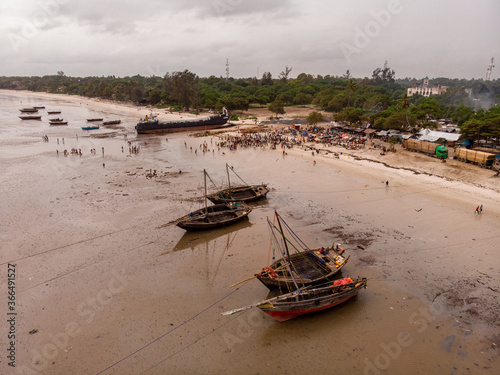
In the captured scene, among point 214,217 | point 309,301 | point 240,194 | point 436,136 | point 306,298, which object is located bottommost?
point 306,298

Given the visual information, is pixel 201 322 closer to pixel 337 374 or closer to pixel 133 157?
pixel 337 374

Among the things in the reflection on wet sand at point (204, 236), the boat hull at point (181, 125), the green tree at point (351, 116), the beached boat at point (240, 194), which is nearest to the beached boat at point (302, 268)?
the reflection on wet sand at point (204, 236)

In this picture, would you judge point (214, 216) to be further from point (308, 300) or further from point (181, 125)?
point (181, 125)

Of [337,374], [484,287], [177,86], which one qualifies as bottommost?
[337,374]

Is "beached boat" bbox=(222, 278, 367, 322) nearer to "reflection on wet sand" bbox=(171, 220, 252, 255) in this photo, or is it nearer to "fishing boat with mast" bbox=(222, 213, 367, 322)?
"fishing boat with mast" bbox=(222, 213, 367, 322)

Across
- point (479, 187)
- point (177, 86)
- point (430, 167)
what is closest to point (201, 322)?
point (479, 187)

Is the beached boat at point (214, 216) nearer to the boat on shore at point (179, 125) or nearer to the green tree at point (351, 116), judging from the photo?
the green tree at point (351, 116)

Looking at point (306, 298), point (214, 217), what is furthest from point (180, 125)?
point (306, 298)
